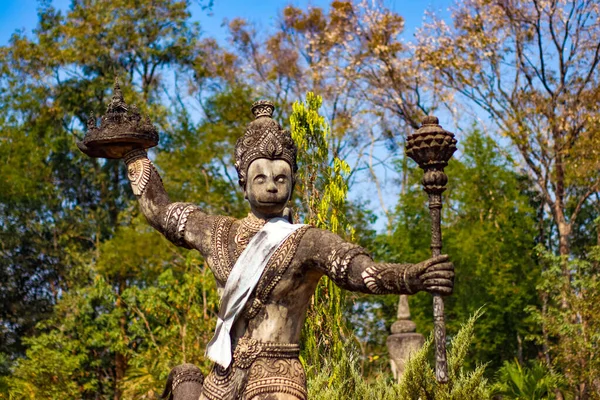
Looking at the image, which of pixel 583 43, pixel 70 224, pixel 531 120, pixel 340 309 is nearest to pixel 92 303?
pixel 70 224

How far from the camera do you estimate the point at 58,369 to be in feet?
60.5

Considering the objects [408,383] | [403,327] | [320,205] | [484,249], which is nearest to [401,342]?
[403,327]

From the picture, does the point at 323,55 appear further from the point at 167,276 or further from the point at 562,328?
the point at 562,328

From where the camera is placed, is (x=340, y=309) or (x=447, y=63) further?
(x=447, y=63)

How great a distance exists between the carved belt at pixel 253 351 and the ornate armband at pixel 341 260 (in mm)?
553

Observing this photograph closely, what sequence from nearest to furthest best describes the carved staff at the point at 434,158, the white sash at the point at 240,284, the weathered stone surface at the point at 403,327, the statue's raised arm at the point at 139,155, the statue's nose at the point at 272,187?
the carved staff at the point at 434,158, the white sash at the point at 240,284, the statue's nose at the point at 272,187, the statue's raised arm at the point at 139,155, the weathered stone surface at the point at 403,327

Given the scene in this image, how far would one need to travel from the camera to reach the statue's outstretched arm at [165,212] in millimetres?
6020

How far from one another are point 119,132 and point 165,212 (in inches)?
23.9

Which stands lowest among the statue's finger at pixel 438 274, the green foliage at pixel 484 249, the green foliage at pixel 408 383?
the green foliage at pixel 408 383

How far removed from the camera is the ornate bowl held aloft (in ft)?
20.8

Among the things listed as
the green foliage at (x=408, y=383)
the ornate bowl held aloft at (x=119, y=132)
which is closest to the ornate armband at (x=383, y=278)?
the ornate bowl held aloft at (x=119, y=132)

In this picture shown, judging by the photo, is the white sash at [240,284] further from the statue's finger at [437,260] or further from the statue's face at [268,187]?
the statue's finger at [437,260]

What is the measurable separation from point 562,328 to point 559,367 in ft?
4.98

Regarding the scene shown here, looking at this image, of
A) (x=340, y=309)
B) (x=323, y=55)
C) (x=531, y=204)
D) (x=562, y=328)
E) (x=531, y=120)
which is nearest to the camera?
(x=340, y=309)
